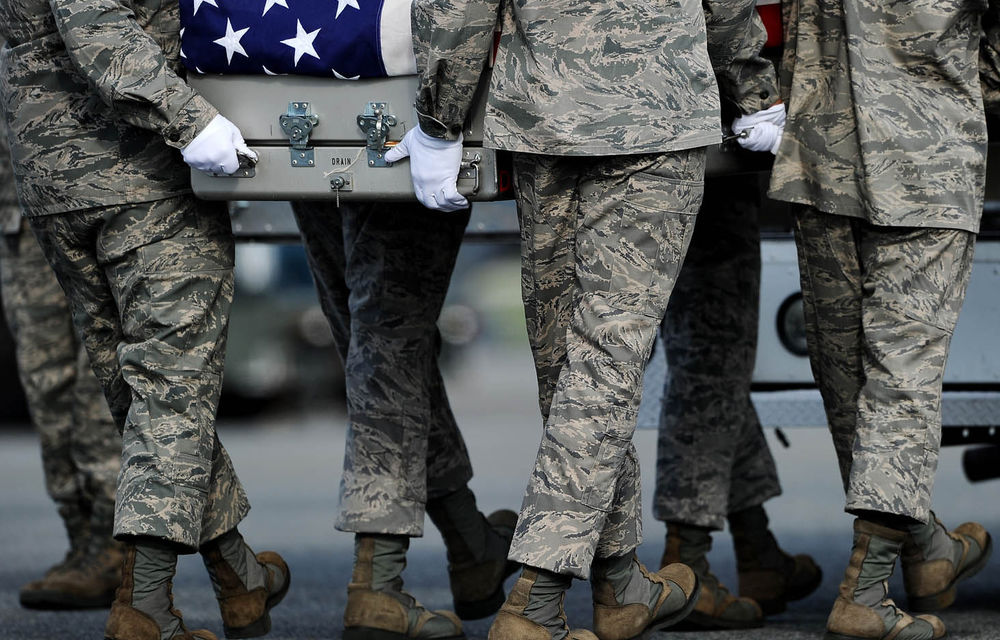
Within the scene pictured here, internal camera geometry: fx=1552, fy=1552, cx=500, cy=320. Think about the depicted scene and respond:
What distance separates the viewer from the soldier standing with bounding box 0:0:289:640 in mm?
3344

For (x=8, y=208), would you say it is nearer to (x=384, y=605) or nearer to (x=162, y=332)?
(x=162, y=332)

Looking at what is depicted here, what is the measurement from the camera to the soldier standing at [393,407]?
3740 mm

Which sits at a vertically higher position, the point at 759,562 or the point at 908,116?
the point at 908,116

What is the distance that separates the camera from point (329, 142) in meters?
3.43

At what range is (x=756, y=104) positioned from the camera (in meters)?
3.67

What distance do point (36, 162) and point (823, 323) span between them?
1.87m

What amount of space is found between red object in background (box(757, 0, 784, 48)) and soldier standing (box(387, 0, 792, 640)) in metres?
0.54

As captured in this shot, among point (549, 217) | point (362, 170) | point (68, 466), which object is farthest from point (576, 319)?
point (68, 466)

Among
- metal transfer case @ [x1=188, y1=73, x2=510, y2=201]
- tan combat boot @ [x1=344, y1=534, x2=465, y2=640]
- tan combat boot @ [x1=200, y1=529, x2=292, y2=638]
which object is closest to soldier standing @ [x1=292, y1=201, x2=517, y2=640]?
tan combat boot @ [x1=344, y1=534, x2=465, y2=640]

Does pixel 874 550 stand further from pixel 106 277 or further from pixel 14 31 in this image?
pixel 14 31

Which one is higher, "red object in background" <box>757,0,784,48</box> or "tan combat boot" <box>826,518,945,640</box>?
"red object in background" <box>757,0,784,48</box>

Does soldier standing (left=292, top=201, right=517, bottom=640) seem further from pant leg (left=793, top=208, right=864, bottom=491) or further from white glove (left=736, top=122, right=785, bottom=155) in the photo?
pant leg (left=793, top=208, right=864, bottom=491)

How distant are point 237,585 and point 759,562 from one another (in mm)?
1511

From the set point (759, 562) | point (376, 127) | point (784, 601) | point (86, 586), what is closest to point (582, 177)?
point (376, 127)
